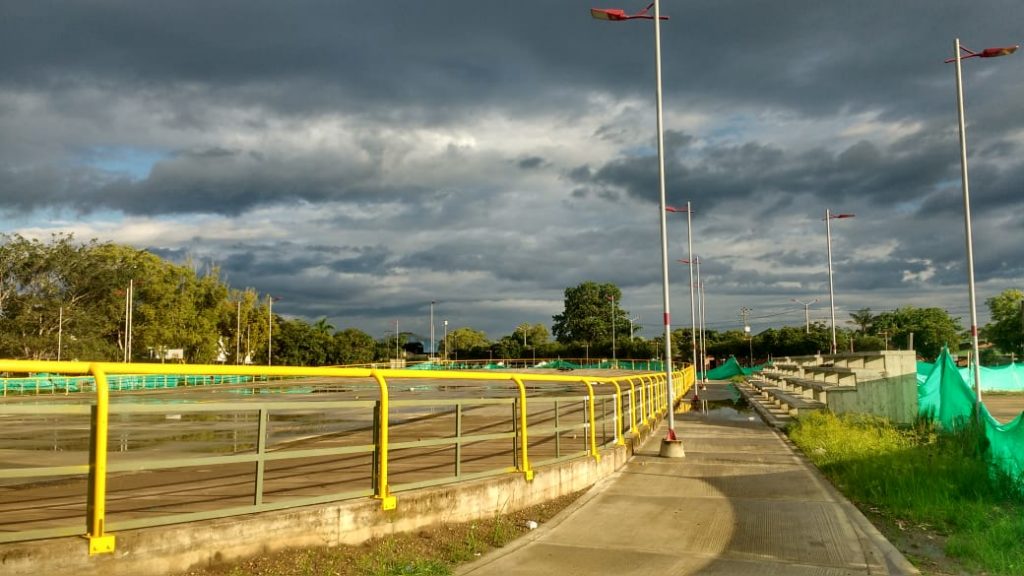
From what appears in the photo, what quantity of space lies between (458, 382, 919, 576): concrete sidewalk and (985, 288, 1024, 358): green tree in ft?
350

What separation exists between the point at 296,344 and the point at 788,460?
9653 centimetres

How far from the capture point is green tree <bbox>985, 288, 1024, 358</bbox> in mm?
105312

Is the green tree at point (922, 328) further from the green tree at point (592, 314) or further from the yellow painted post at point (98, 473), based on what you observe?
the yellow painted post at point (98, 473)

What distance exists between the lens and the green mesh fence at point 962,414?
11.0 m

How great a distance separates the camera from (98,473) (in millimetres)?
5199

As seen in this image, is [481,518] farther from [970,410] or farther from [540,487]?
[970,410]

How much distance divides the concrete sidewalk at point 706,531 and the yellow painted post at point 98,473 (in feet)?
9.48

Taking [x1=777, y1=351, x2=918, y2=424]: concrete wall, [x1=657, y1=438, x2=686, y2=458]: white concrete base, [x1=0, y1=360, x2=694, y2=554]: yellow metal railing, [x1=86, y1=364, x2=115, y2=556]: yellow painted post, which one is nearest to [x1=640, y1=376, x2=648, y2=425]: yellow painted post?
[x1=657, y1=438, x2=686, y2=458]: white concrete base

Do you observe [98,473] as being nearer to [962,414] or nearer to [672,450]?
[672,450]

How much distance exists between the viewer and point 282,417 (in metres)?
22.7

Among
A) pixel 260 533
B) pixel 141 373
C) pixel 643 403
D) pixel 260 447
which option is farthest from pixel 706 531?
pixel 643 403

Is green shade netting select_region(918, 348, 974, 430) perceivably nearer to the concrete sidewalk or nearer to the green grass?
the green grass

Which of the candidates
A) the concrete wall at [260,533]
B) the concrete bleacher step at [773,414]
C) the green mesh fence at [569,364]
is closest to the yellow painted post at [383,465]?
the concrete wall at [260,533]

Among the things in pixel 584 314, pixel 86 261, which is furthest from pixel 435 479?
pixel 584 314
